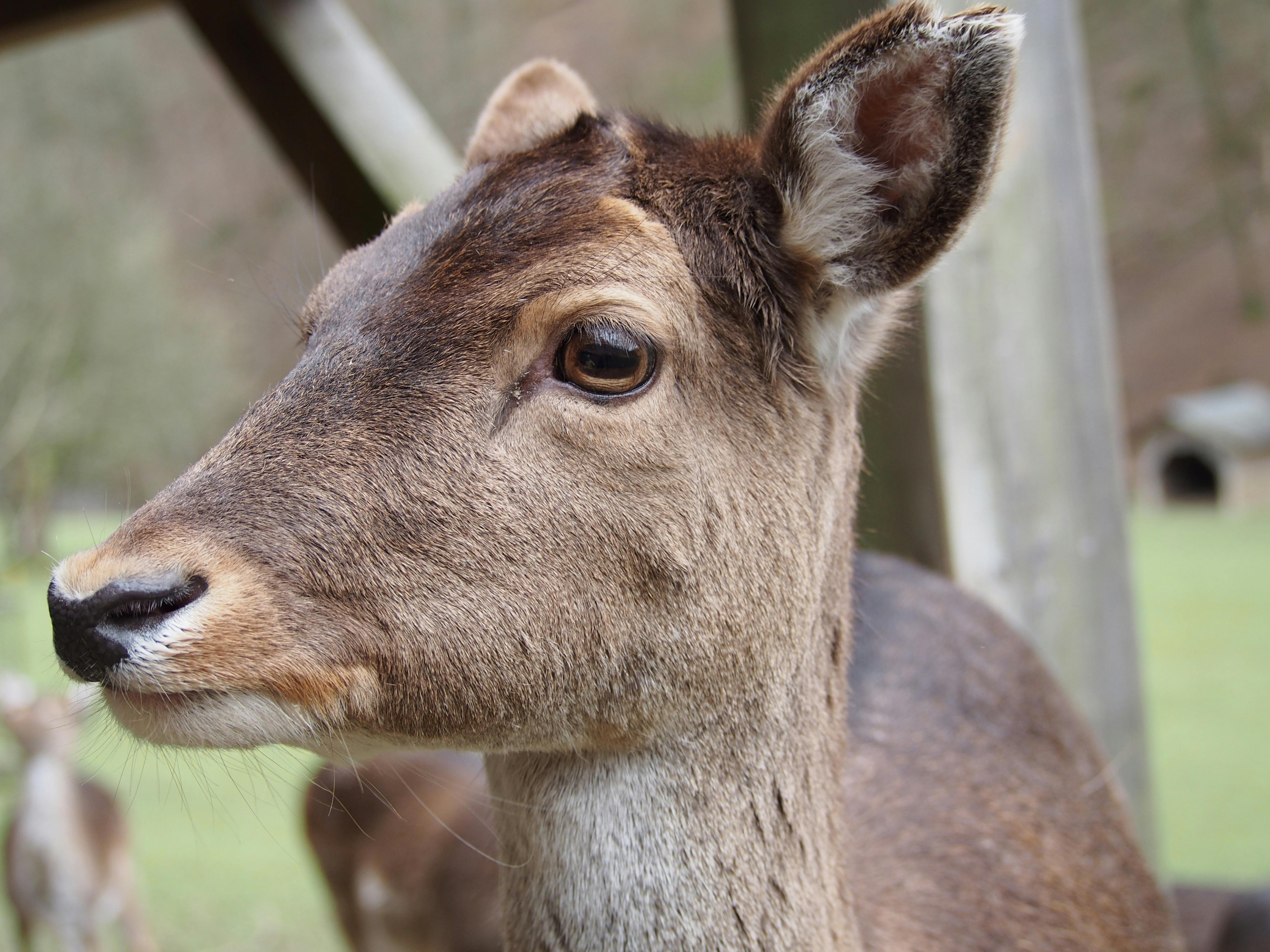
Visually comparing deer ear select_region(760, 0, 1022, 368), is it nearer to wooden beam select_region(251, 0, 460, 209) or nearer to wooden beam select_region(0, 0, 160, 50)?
wooden beam select_region(251, 0, 460, 209)

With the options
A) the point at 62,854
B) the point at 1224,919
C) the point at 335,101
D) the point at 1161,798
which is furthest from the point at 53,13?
the point at 1161,798

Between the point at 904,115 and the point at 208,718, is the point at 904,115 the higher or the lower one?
the higher one

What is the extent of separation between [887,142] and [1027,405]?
61.5 inches

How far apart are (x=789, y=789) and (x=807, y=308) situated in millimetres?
767

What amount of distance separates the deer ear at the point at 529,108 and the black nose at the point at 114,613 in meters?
1.10

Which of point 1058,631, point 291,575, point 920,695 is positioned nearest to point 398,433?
point 291,575

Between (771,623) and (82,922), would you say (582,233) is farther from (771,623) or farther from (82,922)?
(82,922)

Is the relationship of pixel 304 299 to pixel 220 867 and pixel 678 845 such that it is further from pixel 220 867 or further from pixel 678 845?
pixel 220 867

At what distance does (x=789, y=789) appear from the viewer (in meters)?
1.75

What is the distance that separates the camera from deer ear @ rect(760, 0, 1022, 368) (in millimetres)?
1489

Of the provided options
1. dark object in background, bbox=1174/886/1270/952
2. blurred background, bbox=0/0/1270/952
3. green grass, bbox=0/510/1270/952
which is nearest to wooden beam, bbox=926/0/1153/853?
blurred background, bbox=0/0/1270/952

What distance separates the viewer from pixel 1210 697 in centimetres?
684

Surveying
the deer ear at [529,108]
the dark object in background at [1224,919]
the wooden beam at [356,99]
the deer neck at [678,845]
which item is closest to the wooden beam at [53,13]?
the wooden beam at [356,99]

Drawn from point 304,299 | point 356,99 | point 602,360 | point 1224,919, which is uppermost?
point 356,99
